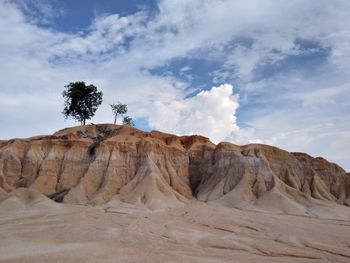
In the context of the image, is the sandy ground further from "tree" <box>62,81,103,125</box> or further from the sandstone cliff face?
"tree" <box>62,81,103,125</box>

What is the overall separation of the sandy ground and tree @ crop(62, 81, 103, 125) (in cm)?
2876

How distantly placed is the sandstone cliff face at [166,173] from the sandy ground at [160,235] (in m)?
4.86

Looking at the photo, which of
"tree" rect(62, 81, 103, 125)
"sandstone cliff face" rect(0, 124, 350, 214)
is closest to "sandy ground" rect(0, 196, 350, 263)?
"sandstone cliff face" rect(0, 124, 350, 214)

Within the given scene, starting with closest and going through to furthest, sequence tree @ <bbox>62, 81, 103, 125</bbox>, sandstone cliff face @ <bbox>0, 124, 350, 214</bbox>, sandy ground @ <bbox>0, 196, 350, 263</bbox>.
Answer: sandy ground @ <bbox>0, 196, 350, 263</bbox>, sandstone cliff face @ <bbox>0, 124, 350, 214</bbox>, tree @ <bbox>62, 81, 103, 125</bbox>

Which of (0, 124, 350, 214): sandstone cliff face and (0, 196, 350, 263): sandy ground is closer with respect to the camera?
(0, 196, 350, 263): sandy ground

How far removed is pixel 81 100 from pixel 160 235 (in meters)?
43.5

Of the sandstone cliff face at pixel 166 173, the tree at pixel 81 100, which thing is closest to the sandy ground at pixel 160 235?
the sandstone cliff face at pixel 166 173

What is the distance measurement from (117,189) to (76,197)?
15.2 feet

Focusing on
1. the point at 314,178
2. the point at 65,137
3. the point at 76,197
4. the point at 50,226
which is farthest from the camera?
the point at 65,137

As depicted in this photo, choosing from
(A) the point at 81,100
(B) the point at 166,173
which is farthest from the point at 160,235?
(A) the point at 81,100

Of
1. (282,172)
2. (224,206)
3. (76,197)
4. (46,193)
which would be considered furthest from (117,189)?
(282,172)

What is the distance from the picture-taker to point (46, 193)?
1750 inches

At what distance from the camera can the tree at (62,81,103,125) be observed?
64438 mm

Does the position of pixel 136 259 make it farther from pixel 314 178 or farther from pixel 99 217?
pixel 314 178
